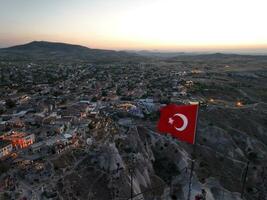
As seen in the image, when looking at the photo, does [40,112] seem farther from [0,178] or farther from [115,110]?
[0,178]

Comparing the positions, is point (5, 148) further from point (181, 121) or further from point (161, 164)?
point (181, 121)

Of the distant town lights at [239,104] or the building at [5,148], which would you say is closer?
the building at [5,148]

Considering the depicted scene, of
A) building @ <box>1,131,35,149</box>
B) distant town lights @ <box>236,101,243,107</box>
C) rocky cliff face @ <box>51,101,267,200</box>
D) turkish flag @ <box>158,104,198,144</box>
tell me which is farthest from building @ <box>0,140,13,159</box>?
distant town lights @ <box>236,101,243,107</box>

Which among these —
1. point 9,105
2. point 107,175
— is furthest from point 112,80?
point 107,175

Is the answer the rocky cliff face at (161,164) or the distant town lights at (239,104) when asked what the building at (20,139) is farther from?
the distant town lights at (239,104)

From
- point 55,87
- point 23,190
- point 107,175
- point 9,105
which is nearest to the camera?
point 23,190

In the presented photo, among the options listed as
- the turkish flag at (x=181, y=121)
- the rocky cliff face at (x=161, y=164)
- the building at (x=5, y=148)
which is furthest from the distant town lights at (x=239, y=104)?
the turkish flag at (x=181, y=121)

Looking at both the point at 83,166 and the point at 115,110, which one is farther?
the point at 115,110
